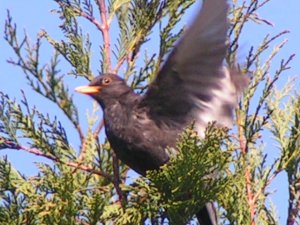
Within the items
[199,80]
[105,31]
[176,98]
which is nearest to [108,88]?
[105,31]

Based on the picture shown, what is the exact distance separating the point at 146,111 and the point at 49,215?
40.0 inches

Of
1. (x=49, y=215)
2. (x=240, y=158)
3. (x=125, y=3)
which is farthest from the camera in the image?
(x=125, y=3)

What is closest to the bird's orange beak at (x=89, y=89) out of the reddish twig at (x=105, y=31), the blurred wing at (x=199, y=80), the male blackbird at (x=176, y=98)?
the male blackbird at (x=176, y=98)

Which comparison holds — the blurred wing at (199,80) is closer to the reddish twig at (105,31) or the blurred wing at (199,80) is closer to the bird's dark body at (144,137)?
the bird's dark body at (144,137)

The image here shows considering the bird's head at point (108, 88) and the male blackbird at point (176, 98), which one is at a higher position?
the bird's head at point (108, 88)

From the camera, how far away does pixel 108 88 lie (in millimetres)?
4156

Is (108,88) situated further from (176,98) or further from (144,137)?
(176,98)

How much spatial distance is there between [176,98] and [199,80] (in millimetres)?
186

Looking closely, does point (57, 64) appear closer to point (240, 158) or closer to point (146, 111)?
point (146, 111)

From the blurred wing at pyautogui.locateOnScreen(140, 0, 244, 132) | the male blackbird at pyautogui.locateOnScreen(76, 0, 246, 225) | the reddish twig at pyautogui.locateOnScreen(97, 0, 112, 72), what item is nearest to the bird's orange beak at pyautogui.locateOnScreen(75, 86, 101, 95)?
the male blackbird at pyautogui.locateOnScreen(76, 0, 246, 225)

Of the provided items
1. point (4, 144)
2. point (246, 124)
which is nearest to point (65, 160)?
point (4, 144)

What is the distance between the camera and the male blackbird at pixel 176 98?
3.61 meters

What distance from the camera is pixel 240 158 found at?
12.0 ft

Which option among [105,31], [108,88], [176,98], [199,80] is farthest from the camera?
[108,88]
